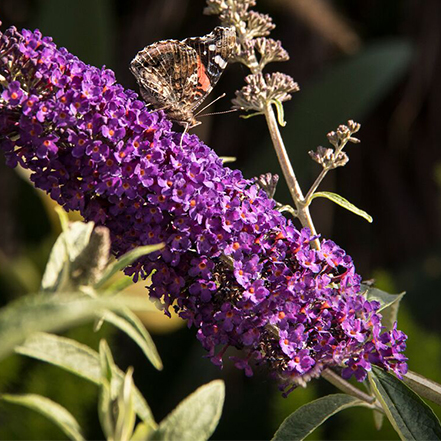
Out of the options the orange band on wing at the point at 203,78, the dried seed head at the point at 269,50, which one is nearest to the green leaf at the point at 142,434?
the dried seed head at the point at 269,50

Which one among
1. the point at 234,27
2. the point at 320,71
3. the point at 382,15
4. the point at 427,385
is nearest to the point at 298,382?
the point at 427,385

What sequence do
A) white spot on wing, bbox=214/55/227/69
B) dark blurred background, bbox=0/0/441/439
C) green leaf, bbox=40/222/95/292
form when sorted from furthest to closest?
dark blurred background, bbox=0/0/441/439 → white spot on wing, bbox=214/55/227/69 → green leaf, bbox=40/222/95/292

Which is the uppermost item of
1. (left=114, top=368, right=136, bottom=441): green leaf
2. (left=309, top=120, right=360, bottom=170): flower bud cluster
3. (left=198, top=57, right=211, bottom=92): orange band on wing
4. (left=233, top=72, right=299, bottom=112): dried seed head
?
(left=198, top=57, right=211, bottom=92): orange band on wing

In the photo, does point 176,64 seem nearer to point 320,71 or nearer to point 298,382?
point 298,382

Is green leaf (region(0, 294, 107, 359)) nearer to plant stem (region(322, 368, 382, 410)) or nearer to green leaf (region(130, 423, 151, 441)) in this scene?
Answer: green leaf (region(130, 423, 151, 441))

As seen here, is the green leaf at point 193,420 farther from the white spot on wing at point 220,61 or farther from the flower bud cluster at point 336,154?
the white spot on wing at point 220,61

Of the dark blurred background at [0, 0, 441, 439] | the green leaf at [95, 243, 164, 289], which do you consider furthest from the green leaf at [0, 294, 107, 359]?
the dark blurred background at [0, 0, 441, 439]

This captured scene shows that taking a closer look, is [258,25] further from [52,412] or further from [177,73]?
[52,412]
